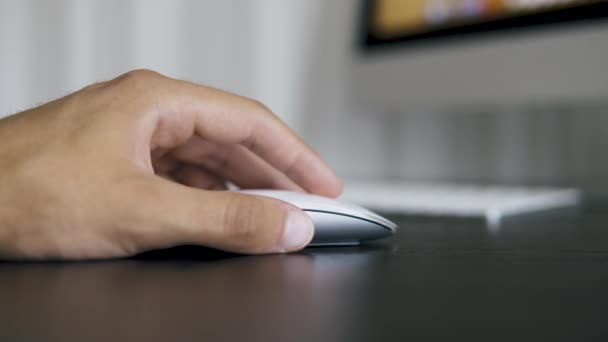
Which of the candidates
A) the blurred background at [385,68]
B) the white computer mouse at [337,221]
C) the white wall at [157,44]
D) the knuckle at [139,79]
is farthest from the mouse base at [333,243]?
the white wall at [157,44]

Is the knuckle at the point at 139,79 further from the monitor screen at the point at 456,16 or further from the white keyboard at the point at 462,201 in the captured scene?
the monitor screen at the point at 456,16

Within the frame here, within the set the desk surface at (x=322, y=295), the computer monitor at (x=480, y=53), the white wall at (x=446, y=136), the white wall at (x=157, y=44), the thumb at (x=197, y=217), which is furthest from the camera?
the white wall at (x=157, y=44)

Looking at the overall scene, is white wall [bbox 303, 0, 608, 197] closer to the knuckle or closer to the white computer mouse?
the white computer mouse

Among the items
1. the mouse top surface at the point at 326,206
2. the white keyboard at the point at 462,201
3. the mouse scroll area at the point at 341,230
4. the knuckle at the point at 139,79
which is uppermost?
the knuckle at the point at 139,79

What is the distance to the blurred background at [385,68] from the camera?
960mm

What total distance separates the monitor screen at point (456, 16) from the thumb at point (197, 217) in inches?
26.8

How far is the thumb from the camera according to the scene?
36 centimetres

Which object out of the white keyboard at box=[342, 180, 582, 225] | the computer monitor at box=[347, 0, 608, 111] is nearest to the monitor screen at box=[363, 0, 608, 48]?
the computer monitor at box=[347, 0, 608, 111]

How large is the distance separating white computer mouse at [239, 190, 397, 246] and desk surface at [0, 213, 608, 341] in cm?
1

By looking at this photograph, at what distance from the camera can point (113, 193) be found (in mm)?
368

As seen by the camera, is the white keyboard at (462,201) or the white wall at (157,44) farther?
the white wall at (157,44)

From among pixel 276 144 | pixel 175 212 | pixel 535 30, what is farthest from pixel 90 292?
pixel 535 30

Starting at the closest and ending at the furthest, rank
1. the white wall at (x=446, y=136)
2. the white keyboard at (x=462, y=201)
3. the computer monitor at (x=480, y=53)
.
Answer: the white keyboard at (x=462, y=201) → the computer monitor at (x=480, y=53) → the white wall at (x=446, y=136)

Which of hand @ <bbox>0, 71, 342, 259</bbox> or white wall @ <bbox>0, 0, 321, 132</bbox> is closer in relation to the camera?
hand @ <bbox>0, 71, 342, 259</bbox>
